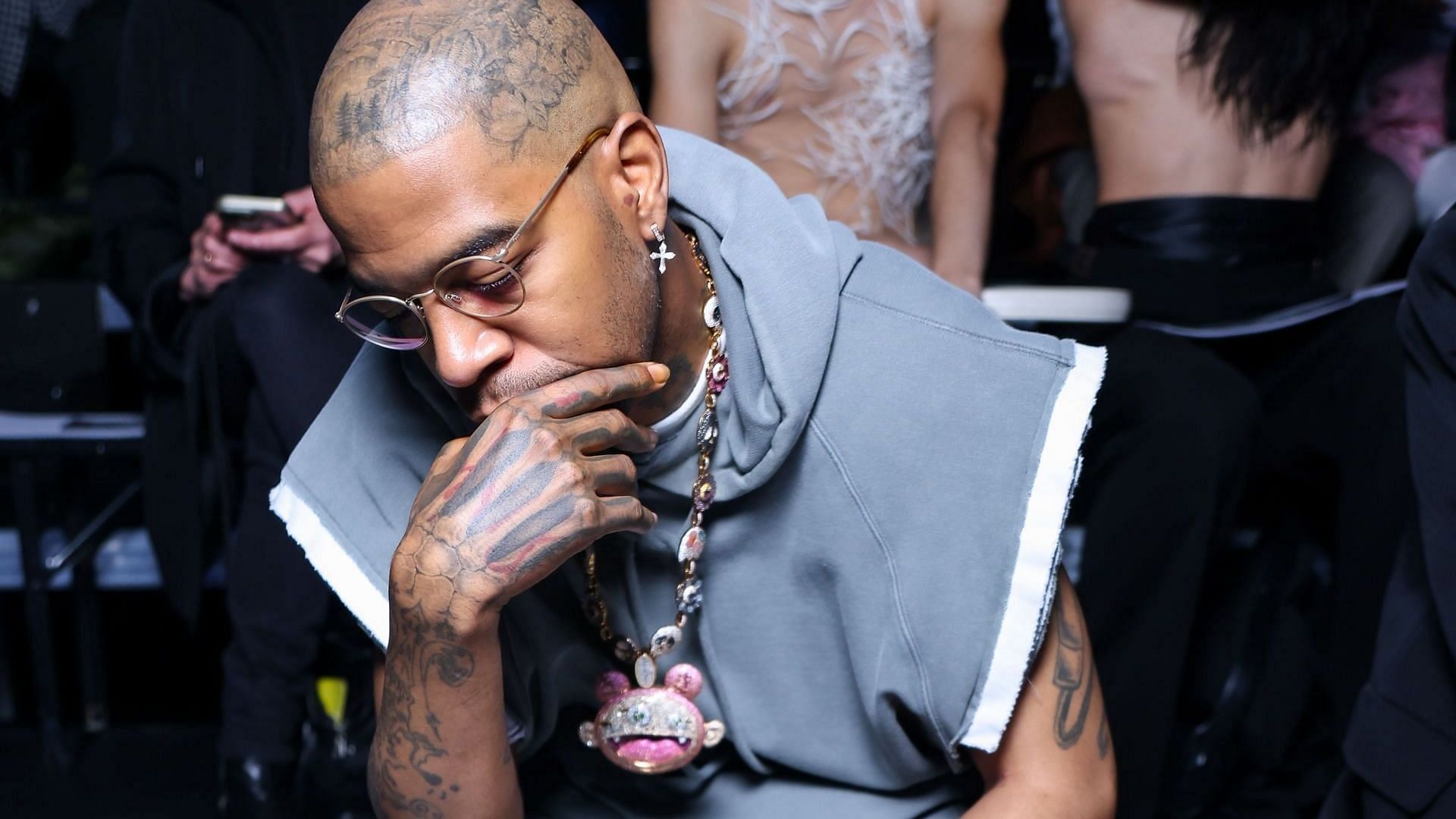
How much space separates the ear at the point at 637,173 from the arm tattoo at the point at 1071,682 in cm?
52

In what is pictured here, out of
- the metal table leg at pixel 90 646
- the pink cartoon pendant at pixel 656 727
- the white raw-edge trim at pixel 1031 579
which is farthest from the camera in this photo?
the metal table leg at pixel 90 646

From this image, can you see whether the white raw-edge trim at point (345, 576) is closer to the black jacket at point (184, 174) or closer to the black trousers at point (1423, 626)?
the black jacket at point (184, 174)

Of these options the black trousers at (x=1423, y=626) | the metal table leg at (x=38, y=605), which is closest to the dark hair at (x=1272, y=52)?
the black trousers at (x=1423, y=626)

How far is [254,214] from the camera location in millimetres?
1926

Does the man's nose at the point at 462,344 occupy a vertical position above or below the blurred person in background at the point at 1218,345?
above

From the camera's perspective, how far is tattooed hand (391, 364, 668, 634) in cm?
Result: 99

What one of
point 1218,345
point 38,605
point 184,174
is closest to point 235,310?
point 184,174

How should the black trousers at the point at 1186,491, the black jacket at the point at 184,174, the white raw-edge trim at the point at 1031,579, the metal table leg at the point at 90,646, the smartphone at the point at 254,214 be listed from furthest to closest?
the metal table leg at the point at 90,646, the black jacket at the point at 184,174, the smartphone at the point at 254,214, the black trousers at the point at 1186,491, the white raw-edge trim at the point at 1031,579

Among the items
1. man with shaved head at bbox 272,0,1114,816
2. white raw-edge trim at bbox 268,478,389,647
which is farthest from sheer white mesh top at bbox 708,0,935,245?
white raw-edge trim at bbox 268,478,389,647

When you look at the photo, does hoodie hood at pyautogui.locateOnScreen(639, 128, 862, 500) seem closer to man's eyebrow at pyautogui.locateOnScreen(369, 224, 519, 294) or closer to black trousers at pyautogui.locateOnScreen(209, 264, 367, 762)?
man's eyebrow at pyautogui.locateOnScreen(369, 224, 519, 294)

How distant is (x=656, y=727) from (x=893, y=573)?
0.28 meters

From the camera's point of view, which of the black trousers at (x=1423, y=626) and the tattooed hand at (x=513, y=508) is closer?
the tattooed hand at (x=513, y=508)

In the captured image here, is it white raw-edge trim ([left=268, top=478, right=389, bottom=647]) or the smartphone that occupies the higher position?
the smartphone

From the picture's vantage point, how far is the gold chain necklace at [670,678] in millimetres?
1162
